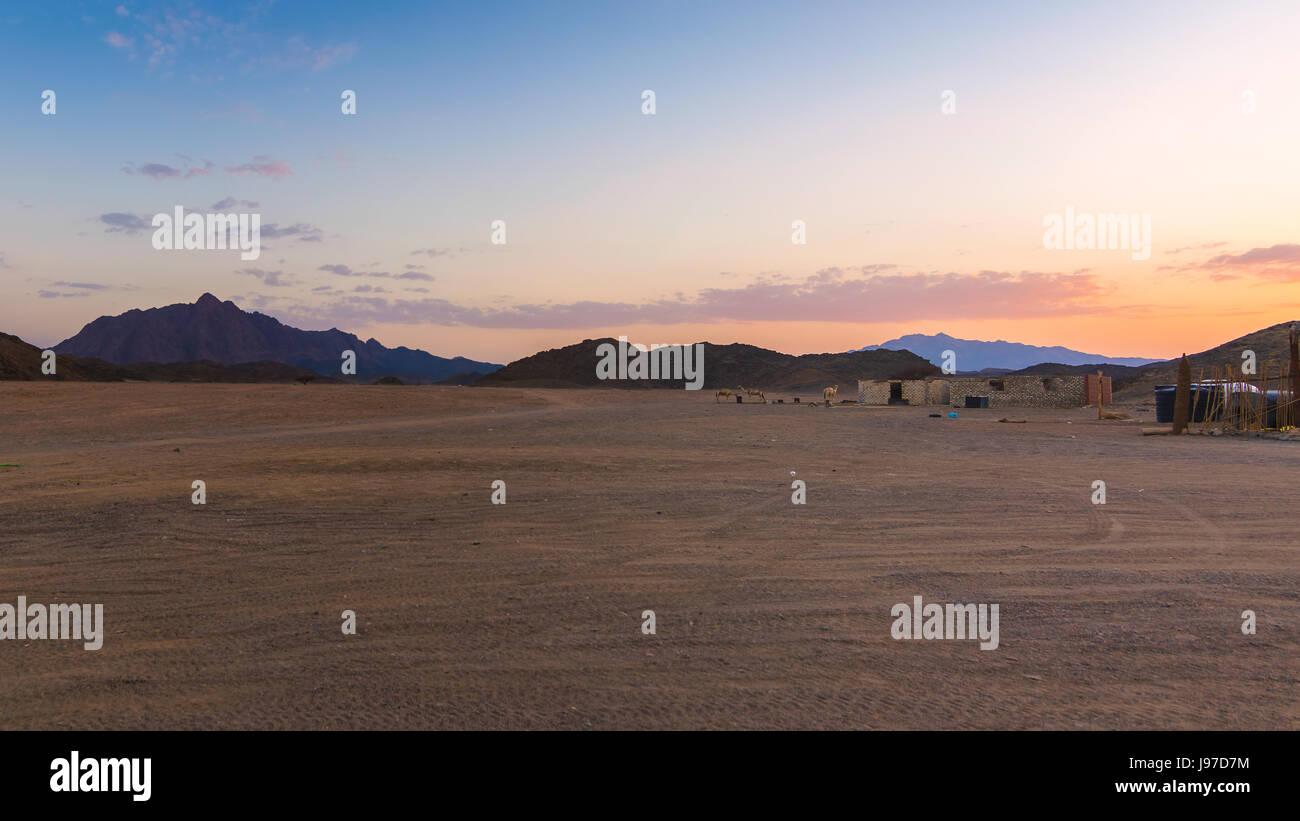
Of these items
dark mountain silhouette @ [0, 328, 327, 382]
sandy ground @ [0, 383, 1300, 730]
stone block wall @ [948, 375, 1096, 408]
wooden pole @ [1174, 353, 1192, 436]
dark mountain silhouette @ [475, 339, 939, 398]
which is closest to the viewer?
sandy ground @ [0, 383, 1300, 730]

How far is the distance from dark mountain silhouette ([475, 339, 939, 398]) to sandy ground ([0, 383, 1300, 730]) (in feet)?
412

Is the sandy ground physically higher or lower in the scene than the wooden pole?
lower

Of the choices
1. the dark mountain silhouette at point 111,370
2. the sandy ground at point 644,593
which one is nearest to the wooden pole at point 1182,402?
the sandy ground at point 644,593

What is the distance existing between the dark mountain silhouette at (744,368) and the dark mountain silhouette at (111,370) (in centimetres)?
4053

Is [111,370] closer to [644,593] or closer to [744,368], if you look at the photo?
[744,368]

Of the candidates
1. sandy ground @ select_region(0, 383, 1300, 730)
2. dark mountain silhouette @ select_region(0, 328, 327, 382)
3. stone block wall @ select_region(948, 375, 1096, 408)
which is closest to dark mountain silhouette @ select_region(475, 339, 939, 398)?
dark mountain silhouette @ select_region(0, 328, 327, 382)

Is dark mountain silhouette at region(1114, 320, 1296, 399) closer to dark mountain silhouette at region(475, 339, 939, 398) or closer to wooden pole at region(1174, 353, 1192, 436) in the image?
wooden pole at region(1174, 353, 1192, 436)

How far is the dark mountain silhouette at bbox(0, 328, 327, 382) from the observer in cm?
8669

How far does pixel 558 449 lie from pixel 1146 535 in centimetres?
1329

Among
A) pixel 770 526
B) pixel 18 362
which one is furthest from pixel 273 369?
pixel 770 526

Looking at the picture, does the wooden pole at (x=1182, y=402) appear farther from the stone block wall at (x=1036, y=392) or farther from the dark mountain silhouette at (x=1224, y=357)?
the dark mountain silhouette at (x=1224, y=357)

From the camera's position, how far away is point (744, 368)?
6678 inches

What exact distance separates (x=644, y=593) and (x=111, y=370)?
124184mm
